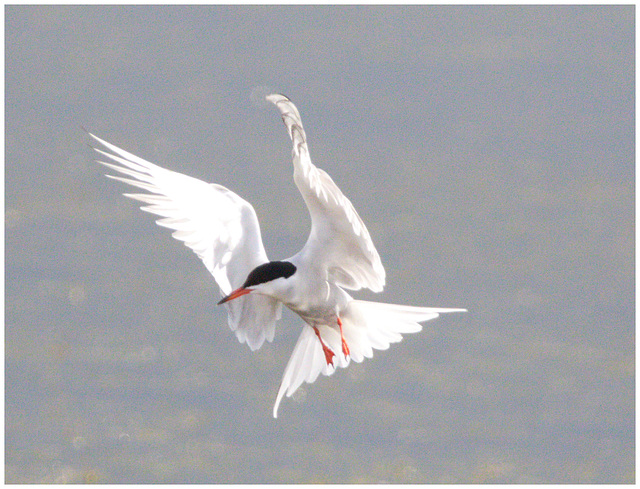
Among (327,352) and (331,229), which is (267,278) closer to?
(331,229)

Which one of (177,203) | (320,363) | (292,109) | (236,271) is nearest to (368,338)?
(320,363)

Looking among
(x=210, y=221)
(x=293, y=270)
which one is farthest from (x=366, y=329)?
(x=210, y=221)

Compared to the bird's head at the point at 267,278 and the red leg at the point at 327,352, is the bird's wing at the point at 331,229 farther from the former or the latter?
the red leg at the point at 327,352

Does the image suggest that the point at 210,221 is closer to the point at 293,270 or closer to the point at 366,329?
the point at 293,270

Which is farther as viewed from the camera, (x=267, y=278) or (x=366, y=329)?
(x=366, y=329)

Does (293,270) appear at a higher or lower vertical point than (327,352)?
higher

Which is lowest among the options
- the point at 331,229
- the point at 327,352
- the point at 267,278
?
the point at 327,352

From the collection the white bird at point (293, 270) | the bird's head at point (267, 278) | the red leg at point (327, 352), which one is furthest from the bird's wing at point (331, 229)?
the red leg at point (327, 352)
